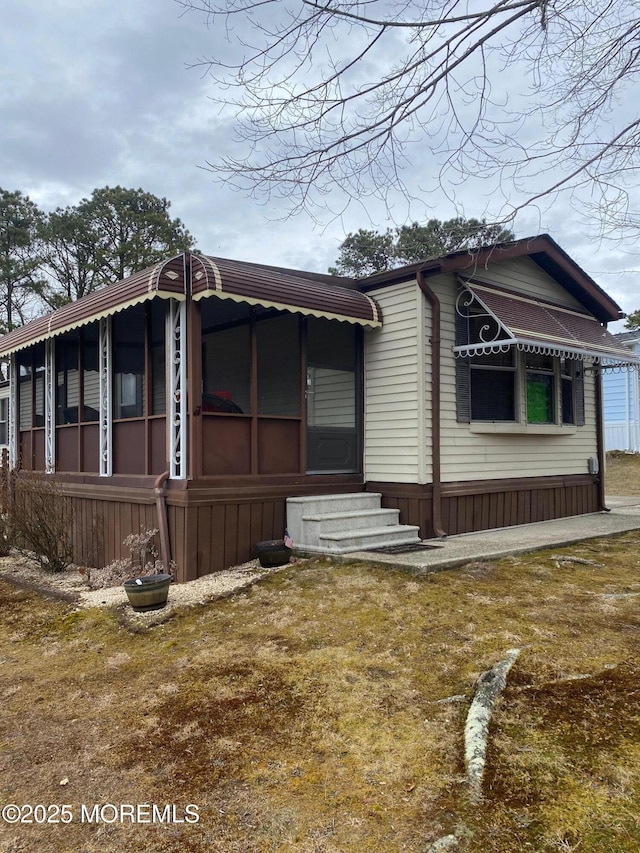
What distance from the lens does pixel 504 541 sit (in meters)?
6.72

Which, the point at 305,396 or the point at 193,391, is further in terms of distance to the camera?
the point at 305,396

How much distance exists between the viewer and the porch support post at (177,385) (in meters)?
5.94

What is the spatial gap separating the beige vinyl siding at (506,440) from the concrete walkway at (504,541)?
75cm

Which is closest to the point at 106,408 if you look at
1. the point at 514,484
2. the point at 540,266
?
the point at 514,484

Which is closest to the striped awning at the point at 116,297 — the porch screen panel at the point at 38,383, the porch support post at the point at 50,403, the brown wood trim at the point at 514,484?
the porch support post at the point at 50,403

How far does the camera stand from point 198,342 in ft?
19.4

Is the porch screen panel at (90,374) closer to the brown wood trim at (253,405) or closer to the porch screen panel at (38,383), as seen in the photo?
the porch screen panel at (38,383)

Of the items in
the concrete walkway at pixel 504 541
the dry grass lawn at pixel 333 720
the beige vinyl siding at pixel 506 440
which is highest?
the beige vinyl siding at pixel 506 440

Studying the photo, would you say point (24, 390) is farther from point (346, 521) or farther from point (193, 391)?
point (346, 521)

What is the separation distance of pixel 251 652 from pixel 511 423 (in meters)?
5.34

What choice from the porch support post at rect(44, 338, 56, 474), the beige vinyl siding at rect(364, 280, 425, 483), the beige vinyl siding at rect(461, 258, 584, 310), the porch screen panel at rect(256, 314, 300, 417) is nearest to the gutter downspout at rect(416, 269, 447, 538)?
the beige vinyl siding at rect(364, 280, 425, 483)

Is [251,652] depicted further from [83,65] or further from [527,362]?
[527,362]

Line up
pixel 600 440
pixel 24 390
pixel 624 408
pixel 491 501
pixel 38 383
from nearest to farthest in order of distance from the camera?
pixel 491 501 → pixel 38 383 → pixel 600 440 → pixel 24 390 → pixel 624 408

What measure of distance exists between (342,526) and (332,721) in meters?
3.66
